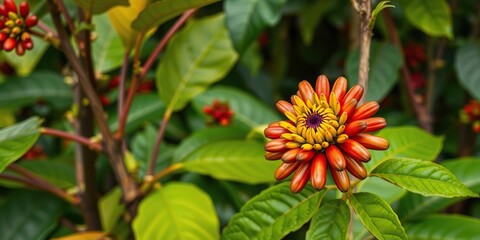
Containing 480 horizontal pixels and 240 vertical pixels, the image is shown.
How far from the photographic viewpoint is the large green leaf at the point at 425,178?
0.68m

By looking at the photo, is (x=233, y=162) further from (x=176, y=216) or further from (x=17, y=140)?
(x=17, y=140)

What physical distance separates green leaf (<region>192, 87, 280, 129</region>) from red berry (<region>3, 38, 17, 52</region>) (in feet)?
1.76

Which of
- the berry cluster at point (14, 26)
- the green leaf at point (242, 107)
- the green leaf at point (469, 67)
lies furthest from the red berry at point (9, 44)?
the green leaf at point (469, 67)

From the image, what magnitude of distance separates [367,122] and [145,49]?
3.14 feet

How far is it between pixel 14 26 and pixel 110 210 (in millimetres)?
485

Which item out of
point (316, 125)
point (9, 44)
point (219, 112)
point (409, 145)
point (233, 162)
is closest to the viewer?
point (316, 125)

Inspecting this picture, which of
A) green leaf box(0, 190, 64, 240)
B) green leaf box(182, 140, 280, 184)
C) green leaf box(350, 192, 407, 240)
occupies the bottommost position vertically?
green leaf box(0, 190, 64, 240)

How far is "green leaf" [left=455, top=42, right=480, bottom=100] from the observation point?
1.39 m

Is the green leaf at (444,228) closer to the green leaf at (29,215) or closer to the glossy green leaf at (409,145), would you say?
the glossy green leaf at (409,145)

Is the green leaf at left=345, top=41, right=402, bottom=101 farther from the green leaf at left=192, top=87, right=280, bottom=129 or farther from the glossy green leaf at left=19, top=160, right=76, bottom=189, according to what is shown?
the glossy green leaf at left=19, top=160, right=76, bottom=189

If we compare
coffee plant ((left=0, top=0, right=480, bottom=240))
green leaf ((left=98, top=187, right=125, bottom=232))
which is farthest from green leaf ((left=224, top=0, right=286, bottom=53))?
green leaf ((left=98, top=187, right=125, bottom=232))

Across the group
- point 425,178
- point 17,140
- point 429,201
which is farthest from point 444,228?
point 17,140

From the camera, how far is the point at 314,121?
66cm

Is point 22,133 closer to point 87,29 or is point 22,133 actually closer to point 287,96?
point 87,29
